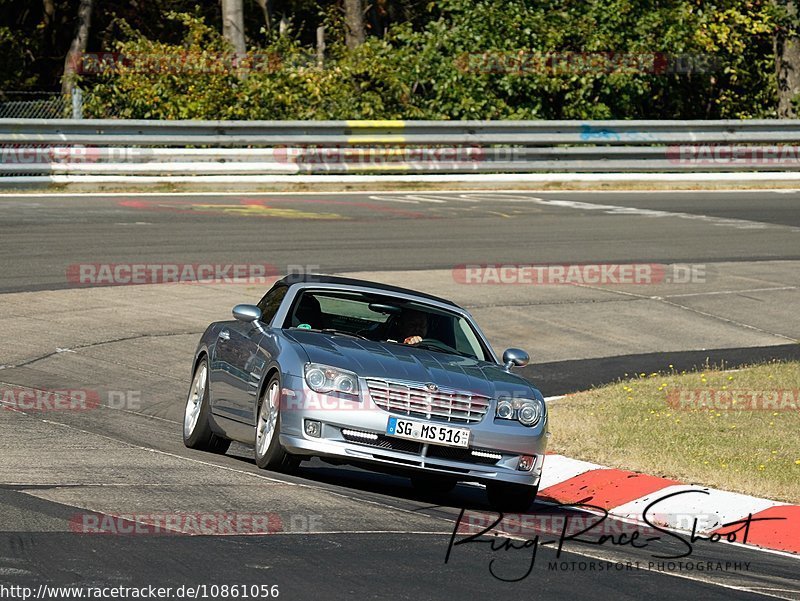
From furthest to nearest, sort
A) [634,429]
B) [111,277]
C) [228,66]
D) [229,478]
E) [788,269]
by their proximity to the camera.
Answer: [228,66], [788,269], [111,277], [634,429], [229,478]

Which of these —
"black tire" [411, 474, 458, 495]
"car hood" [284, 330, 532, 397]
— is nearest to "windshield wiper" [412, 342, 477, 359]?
"car hood" [284, 330, 532, 397]

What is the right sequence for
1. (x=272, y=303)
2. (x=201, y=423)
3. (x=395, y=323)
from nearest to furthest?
(x=395, y=323), (x=201, y=423), (x=272, y=303)

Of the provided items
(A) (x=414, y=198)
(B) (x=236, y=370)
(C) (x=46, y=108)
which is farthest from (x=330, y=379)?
(C) (x=46, y=108)

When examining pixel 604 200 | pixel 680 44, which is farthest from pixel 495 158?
pixel 680 44

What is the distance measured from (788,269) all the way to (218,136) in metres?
10.0

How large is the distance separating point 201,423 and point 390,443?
2124mm

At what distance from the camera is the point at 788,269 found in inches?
825

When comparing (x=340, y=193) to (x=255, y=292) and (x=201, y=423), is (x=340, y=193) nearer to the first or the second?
(x=255, y=292)

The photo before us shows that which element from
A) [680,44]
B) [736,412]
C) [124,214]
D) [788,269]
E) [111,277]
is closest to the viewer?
[736,412]

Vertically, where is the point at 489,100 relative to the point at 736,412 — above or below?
above

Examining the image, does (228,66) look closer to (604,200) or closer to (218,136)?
(218,136)

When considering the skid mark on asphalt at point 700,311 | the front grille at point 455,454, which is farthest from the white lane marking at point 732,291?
the front grille at point 455,454

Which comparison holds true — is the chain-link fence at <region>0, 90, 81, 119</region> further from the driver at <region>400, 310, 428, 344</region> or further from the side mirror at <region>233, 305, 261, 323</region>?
the driver at <region>400, 310, 428, 344</region>

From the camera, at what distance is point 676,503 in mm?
9906
